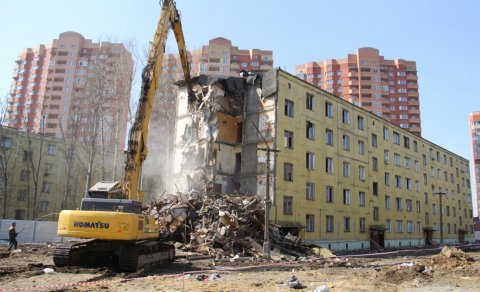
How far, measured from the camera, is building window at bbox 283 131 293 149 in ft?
95.6

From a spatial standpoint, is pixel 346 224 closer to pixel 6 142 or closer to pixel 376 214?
pixel 376 214

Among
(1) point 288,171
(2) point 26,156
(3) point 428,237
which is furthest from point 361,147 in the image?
(2) point 26,156

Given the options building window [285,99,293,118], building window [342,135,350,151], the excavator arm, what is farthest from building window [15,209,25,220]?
the excavator arm

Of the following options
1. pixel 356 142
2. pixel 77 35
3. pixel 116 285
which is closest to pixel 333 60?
pixel 77 35

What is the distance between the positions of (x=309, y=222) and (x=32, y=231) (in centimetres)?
2034

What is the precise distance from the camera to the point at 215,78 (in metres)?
30.5

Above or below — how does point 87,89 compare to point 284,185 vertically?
above

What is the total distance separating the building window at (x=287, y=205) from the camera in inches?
1104

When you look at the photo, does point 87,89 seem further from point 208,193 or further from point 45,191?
point 208,193

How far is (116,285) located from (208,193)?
16.8 m

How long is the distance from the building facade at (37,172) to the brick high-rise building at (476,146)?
330 feet

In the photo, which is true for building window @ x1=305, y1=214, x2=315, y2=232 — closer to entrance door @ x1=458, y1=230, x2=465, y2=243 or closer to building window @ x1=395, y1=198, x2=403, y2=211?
building window @ x1=395, y1=198, x2=403, y2=211

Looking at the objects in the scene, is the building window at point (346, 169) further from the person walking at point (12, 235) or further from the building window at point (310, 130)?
the person walking at point (12, 235)

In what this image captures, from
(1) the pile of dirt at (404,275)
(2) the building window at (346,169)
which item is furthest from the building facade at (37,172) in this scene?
(1) the pile of dirt at (404,275)
